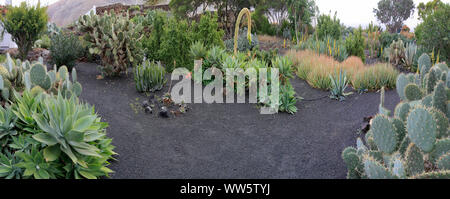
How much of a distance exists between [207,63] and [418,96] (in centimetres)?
375

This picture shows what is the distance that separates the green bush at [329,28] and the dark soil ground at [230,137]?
461 cm

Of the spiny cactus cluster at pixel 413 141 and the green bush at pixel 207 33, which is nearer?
the spiny cactus cluster at pixel 413 141

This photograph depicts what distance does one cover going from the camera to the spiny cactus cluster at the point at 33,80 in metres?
3.52

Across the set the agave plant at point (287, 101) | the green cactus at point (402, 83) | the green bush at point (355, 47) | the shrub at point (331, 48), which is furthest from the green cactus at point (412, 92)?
the green bush at point (355, 47)

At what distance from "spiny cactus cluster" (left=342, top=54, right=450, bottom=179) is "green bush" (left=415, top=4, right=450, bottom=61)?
15.3 ft

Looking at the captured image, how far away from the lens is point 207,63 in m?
6.17

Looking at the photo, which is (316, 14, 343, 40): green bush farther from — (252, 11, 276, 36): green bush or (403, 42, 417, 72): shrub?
(252, 11, 276, 36): green bush

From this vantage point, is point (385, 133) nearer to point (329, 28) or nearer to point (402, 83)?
point (402, 83)

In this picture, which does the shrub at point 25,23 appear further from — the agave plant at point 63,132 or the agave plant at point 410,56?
the agave plant at point 410,56

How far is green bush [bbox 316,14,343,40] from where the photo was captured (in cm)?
1005

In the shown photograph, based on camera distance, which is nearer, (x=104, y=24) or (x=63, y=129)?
(x=63, y=129)

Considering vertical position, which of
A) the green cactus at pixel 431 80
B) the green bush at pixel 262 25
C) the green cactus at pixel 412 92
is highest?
the green bush at pixel 262 25

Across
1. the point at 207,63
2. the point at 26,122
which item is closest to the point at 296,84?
the point at 207,63

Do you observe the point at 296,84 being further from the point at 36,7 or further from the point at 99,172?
the point at 36,7
